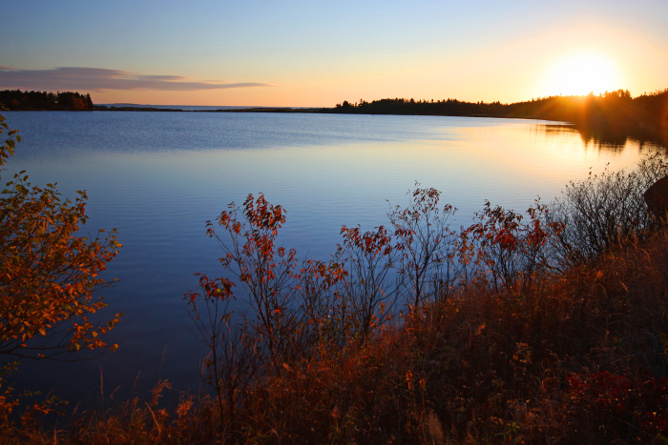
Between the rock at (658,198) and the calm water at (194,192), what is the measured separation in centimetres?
742

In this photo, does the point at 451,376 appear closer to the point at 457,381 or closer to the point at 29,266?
the point at 457,381

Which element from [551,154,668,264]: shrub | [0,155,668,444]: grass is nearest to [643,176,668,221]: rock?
[551,154,668,264]: shrub

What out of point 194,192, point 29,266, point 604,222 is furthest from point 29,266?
point 194,192

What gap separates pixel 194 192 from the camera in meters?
25.9

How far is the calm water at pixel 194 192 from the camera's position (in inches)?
385

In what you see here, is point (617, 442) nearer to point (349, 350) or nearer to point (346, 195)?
point (349, 350)

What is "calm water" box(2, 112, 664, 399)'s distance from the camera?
32.1ft

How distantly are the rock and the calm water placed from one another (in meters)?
7.42

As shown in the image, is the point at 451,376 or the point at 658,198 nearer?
the point at 451,376

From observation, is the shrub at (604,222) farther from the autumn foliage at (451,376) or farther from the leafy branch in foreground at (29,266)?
the leafy branch in foreground at (29,266)

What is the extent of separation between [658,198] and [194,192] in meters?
22.2

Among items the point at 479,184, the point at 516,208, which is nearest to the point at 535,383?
the point at 516,208

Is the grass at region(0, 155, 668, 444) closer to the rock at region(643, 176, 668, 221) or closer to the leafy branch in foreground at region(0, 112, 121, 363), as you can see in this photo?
the leafy branch in foreground at region(0, 112, 121, 363)

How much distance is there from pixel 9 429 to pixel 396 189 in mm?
24142
